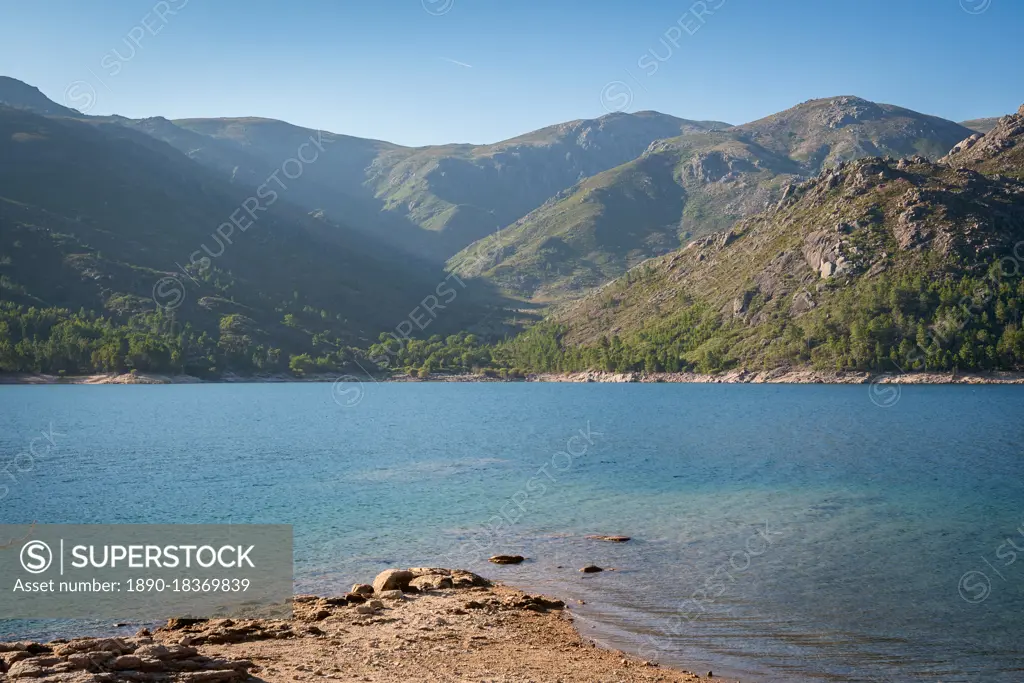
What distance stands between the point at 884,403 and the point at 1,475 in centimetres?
12986

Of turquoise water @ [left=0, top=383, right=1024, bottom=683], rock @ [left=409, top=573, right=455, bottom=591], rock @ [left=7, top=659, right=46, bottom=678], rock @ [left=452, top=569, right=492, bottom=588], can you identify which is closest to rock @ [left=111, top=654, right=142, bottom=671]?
rock @ [left=7, top=659, right=46, bottom=678]

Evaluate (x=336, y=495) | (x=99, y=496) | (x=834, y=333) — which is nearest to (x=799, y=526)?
(x=336, y=495)

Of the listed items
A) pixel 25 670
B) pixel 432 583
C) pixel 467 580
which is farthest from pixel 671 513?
pixel 25 670

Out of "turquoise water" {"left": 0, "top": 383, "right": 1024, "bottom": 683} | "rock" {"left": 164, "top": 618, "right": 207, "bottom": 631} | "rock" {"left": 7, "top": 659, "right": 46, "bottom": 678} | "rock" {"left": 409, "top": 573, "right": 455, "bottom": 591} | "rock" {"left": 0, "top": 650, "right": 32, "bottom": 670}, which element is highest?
"rock" {"left": 7, "top": 659, "right": 46, "bottom": 678}

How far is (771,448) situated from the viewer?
72250mm

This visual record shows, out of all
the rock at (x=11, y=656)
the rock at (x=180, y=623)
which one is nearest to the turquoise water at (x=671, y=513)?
the rock at (x=180, y=623)

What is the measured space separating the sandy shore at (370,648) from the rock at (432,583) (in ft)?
0.30

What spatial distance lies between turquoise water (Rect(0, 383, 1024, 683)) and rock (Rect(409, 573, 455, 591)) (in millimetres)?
3041

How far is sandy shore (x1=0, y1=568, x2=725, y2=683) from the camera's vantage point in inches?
611

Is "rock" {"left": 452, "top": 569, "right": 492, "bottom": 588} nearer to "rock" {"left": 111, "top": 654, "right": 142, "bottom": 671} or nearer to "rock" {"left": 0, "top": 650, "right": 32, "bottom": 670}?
"rock" {"left": 111, "top": 654, "right": 142, "bottom": 671}

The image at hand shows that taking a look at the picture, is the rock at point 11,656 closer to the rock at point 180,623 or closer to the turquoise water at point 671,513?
the rock at point 180,623

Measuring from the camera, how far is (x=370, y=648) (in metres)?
19.4

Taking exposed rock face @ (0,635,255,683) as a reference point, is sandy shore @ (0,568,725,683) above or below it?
below

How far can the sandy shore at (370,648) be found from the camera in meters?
15.5
